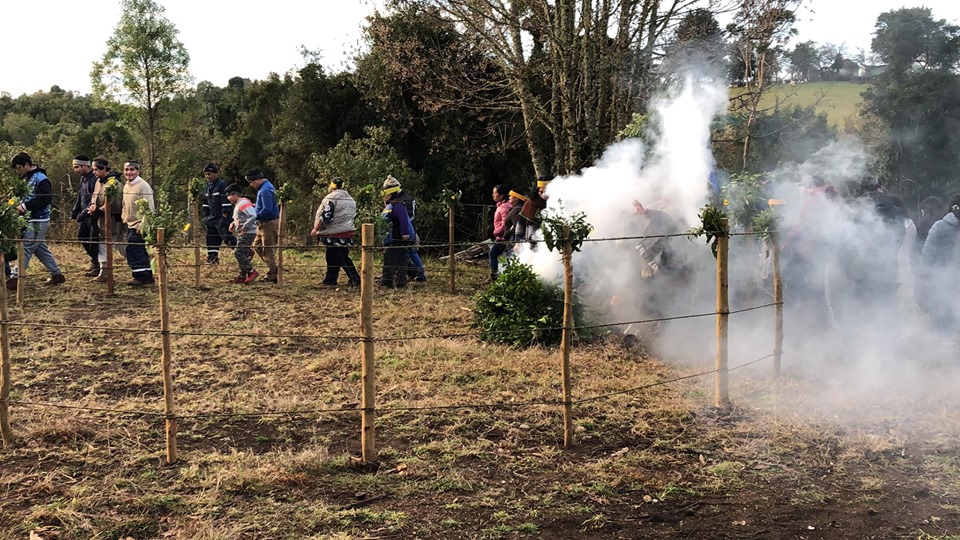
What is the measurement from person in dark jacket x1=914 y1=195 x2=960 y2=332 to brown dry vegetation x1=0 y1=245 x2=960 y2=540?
2.50m

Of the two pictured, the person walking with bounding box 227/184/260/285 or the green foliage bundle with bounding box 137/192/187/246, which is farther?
the person walking with bounding box 227/184/260/285

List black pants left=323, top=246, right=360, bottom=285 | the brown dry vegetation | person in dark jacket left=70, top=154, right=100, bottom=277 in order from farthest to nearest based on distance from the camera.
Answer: black pants left=323, top=246, right=360, bottom=285 < person in dark jacket left=70, top=154, right=100, bottom=277 < the brown dry vegetation

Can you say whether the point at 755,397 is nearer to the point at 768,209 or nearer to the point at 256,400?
the point at 768,209

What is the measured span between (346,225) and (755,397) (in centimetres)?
681

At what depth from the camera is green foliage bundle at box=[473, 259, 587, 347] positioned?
7750 millimetres

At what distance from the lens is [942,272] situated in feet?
26.8

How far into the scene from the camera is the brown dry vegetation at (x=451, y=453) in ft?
12.7

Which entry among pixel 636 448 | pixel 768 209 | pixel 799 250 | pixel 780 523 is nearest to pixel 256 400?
pixel 636 448

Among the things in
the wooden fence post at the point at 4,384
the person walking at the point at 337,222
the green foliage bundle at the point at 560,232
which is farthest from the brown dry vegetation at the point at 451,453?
the person walking at the point at 337,222

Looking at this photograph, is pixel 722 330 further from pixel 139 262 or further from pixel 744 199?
pixel 139 262

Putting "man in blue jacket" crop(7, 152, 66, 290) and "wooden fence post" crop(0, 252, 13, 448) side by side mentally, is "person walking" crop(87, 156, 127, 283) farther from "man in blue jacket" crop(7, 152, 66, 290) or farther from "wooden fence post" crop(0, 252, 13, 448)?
"wooden fence post" crop(0, 252, 13, 448)

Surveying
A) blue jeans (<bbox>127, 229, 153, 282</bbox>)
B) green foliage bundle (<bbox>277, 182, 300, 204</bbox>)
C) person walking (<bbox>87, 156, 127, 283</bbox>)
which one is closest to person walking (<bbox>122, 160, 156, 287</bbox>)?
blue jeans (<bbox>127, 229, 153, 282</bbox>)

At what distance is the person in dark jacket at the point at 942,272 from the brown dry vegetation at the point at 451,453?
250 centimetres

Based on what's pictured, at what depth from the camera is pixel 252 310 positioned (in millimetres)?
9594
